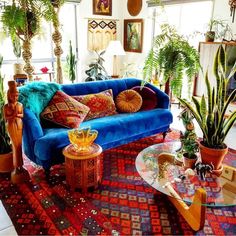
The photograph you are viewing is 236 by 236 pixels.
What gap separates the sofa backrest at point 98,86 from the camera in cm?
317

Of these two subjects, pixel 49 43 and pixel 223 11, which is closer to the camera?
pixel 223 11

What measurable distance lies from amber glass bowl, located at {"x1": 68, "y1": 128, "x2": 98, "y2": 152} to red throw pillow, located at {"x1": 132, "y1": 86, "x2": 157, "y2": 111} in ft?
4.43

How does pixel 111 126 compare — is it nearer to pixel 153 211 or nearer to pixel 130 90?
pixel 130 90

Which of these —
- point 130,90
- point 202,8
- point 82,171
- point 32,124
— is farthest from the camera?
point 202,8

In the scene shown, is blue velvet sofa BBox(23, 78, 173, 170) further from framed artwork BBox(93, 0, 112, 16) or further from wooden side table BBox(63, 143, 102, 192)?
framed artwork BBox(93, 0, 112, 16)

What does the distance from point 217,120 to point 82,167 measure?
118 cm

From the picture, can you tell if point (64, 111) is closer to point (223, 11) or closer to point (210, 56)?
point (210, 56)

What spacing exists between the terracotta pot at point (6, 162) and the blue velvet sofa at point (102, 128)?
0.17m

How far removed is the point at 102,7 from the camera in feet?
18.4

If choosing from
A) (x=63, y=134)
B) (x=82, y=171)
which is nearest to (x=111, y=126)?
(x=63, y=134)

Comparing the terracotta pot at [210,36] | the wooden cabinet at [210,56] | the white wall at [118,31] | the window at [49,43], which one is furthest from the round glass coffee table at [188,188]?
the window at [49,43]

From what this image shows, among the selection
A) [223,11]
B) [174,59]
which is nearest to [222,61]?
[174,59]

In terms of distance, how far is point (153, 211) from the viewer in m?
2.03

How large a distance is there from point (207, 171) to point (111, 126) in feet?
4.12
